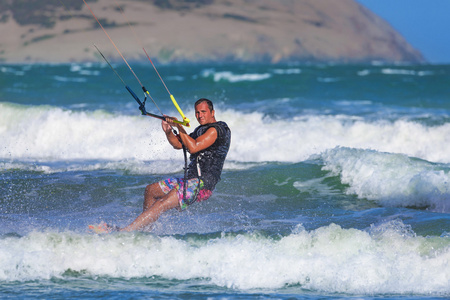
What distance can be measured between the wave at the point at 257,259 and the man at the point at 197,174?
256mm

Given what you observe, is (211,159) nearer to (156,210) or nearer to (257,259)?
(156,210)

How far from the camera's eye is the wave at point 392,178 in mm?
8836

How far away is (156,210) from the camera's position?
20.8 feet

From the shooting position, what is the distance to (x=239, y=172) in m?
10.6

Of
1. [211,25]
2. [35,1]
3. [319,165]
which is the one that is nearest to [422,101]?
[319,165]

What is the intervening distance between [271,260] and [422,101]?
20287 millimetres

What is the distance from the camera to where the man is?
6.30m

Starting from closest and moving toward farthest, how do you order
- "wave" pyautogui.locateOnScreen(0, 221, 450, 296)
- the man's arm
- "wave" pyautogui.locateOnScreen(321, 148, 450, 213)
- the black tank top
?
"wave" pyautogui.locateOnScreen(0, 221, 450, 296)
the man's arm
the black tank top
"wave" pyautogui.locateOnScreen(321, 148, 450, 213)

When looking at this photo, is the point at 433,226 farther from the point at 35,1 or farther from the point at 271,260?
the point at 35,1

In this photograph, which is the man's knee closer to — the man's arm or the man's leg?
the man's leg

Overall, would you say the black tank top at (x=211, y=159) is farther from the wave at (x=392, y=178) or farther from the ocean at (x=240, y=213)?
the wave at (x=392, y=178)

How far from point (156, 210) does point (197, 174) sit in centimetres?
52

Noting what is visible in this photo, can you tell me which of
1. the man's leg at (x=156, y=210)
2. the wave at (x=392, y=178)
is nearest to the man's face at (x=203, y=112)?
the man's leg at (x=156, y=210)

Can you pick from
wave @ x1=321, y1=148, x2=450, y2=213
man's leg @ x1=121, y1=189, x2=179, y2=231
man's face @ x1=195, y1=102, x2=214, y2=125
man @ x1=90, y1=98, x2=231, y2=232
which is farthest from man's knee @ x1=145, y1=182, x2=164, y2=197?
wave @ x1=321, y1=148, x2=450, y2=213
